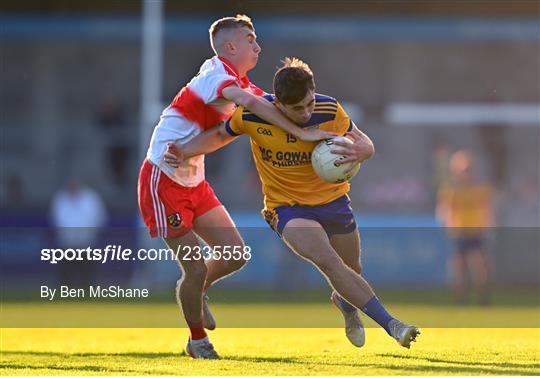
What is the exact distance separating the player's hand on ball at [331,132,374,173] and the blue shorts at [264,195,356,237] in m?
0.43

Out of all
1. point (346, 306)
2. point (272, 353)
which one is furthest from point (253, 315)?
point (346, 306)

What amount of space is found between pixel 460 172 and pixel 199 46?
11.0 m

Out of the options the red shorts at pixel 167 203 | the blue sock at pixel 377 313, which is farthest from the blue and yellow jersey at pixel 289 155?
the blue sock at pixel 377 313

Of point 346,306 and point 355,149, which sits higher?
point 355,149

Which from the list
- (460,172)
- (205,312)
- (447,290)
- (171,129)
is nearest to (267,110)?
(171,129)

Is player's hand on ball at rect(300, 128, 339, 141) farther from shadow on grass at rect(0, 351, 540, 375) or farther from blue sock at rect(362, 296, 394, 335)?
shadow on grass at rect(0, 351, 540, 375)

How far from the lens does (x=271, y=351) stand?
9773mm

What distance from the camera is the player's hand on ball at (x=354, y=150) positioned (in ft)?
27.7

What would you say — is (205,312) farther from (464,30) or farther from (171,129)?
(464,30)

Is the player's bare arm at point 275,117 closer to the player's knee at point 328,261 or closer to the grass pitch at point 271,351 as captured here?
the player's knee at point 328,261

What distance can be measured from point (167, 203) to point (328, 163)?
1.39 metres

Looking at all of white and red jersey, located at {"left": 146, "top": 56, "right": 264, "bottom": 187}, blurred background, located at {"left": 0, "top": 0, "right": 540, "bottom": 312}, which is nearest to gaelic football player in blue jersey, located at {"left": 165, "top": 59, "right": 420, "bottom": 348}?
white and red jersey, located at {"left": 146, "top": 56, "right": 264, "bottom": 187}

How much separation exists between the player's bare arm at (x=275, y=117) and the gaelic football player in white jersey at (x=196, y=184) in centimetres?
28

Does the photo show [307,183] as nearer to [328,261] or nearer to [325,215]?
[325,215]
